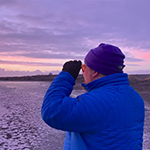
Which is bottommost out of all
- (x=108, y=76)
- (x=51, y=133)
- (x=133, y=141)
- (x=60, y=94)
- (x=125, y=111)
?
(x=51, y=133)

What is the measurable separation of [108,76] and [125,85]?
0.14 m

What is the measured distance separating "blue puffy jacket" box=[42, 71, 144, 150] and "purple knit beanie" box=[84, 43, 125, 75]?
0.06 metres

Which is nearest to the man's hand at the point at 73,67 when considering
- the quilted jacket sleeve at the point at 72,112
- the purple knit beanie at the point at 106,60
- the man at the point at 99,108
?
the man at the point at 99,108

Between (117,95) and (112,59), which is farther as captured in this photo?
(112,59)

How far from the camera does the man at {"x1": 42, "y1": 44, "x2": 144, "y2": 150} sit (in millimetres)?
1172

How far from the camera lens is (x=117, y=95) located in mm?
1220

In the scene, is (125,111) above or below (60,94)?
below

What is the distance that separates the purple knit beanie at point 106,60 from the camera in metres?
1.33

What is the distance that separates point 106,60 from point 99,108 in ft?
1.17

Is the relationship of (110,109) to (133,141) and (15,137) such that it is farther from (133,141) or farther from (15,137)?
(15,137)

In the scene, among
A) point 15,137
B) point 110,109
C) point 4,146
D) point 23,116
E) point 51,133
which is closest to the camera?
point 110,109

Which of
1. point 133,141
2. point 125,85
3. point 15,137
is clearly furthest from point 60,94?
point 15,137

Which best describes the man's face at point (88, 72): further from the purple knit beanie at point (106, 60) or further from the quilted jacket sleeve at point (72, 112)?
the quilted jacket sleeve at point (72, 112)

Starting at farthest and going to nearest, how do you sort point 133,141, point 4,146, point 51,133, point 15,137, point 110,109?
1. point 51,133
2. point 15,137
3. point 4,146
4. point 133,141
5. point 110,109
